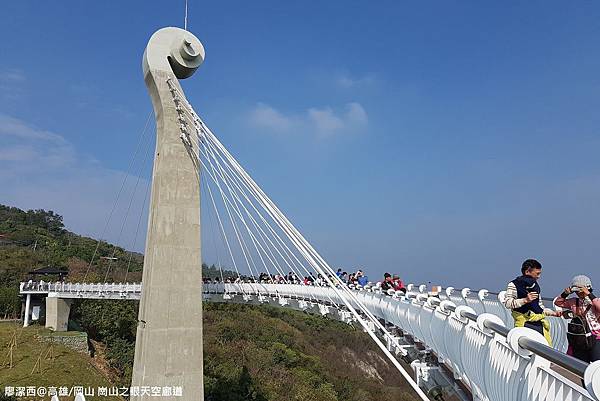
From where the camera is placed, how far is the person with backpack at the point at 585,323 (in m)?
3.64

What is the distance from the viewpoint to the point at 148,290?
1039 cm

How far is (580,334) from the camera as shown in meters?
3.73

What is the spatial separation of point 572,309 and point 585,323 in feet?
0.59

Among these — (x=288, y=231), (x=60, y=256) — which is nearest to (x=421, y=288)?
(x=288, y=231)

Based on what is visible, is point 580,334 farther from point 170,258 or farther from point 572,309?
point 170,258

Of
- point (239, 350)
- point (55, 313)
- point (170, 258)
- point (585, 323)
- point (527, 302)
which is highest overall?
point (170, 258)

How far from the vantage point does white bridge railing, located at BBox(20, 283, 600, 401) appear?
7.04 ft

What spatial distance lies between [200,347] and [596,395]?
1007cm

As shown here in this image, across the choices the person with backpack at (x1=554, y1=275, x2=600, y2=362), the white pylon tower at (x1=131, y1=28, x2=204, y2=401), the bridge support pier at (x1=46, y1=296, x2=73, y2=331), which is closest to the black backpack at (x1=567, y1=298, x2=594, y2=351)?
the person with backpack at (x1=554, y1=275, x2=600, y2=362)

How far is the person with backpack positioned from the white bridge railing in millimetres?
569

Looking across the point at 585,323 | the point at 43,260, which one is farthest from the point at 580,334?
the point at 43,260

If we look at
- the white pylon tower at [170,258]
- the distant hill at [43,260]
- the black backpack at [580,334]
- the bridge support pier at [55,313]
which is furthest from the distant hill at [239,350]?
the black backpack at [580,334]

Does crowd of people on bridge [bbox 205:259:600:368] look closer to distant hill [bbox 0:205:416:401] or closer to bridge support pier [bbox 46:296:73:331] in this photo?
distant hill [bbox 0:205:416:401]

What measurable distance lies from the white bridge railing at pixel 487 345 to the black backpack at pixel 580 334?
55cm
